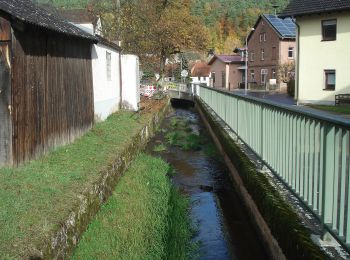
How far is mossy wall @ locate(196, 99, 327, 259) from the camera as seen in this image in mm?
4184

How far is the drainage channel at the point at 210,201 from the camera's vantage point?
651cm

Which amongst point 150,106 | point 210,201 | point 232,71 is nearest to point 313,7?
point 150,106

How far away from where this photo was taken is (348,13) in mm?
26359

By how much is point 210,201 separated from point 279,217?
400cm

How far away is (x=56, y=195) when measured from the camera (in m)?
6.29

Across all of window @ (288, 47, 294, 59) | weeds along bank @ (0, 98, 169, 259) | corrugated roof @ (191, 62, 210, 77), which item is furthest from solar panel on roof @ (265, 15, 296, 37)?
weeds along bank @ (0, 98, 169, 259)

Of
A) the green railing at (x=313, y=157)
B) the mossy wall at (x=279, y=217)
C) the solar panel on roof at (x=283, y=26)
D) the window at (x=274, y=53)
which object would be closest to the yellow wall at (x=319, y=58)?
the mossy wall at (x=279, y=217)

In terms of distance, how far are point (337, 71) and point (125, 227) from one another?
23916 mm

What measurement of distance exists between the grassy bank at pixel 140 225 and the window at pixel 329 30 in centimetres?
2163

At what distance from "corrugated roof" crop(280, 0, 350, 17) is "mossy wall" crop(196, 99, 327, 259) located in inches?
836

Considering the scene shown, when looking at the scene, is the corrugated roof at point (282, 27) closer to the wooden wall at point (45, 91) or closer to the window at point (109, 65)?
the window at point (109, 65)

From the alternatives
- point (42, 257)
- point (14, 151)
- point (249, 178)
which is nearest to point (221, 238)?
point (249, 178)

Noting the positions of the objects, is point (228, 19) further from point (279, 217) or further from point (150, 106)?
point (279, 217)

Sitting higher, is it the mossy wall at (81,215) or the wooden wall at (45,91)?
the wooden wall at (45,91)
